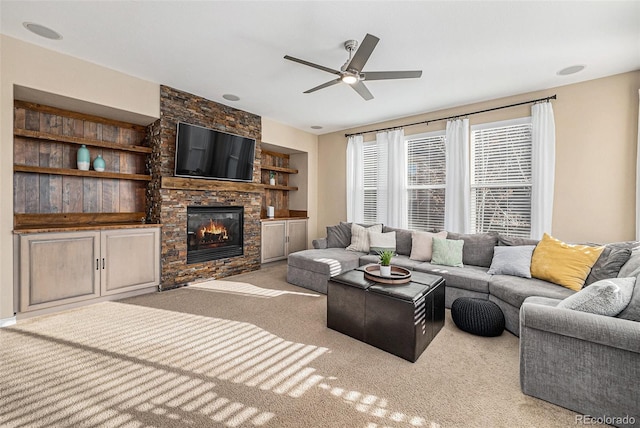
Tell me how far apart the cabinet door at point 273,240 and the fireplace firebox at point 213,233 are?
0.55 metres

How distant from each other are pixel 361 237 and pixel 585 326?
329 centimetres

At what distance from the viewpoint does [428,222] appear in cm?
493

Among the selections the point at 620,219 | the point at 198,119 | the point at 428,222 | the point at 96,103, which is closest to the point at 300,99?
the point at 198,119

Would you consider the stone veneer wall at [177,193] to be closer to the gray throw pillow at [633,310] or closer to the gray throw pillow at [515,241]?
the gray throw pillow at [515,241]

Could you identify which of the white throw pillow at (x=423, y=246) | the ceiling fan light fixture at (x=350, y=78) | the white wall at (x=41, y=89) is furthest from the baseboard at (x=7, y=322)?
the white throw pillow at (x=423, y=246)

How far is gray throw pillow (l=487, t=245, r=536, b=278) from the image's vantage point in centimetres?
313

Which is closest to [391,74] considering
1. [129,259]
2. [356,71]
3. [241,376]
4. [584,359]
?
[356,71]

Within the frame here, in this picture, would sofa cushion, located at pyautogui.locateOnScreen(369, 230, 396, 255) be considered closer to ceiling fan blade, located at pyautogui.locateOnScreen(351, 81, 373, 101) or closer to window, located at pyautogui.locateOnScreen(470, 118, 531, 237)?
window, located at pyautogui.locateOnScreen(470, 118, 531, 237)

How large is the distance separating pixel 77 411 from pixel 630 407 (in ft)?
10.3

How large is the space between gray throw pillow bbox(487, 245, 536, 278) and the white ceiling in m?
2.12

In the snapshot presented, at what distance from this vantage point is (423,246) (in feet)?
13.5

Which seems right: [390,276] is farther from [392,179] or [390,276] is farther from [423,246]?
[392,179]

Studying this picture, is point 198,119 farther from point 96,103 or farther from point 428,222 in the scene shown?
point 428,222

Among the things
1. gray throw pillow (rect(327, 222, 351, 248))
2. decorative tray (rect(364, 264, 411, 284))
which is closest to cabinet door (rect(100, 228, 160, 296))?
gray throw pillow (rect(327, 222, 351, 248))
